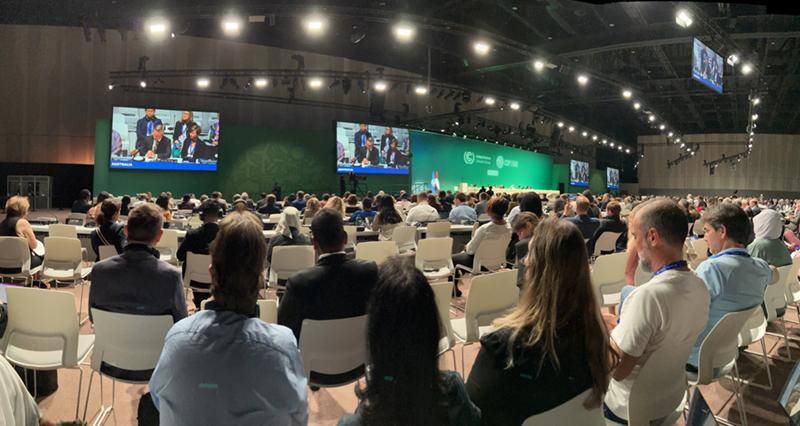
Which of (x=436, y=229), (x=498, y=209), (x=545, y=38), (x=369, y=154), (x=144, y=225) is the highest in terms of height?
(x=545, y=38)

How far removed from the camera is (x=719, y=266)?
2.89 metres

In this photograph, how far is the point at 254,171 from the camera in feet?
59.3

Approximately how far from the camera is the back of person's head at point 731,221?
3.03 m

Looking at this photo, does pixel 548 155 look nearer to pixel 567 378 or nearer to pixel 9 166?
pixel 9 166

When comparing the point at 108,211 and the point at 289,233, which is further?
the point at 108,211

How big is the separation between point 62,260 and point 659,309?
18.7 feet

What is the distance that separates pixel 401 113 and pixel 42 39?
1321cm

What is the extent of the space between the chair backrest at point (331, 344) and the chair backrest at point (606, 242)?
5523mm

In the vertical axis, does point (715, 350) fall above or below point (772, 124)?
below

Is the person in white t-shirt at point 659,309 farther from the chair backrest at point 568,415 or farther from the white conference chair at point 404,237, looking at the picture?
the white conference chair at point 404,237

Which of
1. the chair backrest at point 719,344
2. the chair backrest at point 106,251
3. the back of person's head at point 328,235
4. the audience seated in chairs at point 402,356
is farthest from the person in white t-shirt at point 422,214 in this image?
the audience seated in chairs at point 402,356

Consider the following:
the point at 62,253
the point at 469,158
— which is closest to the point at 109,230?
the point at 62,253

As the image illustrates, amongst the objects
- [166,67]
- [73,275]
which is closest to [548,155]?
[166,67]

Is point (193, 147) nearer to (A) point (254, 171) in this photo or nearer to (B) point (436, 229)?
(A) point (254, 171)
